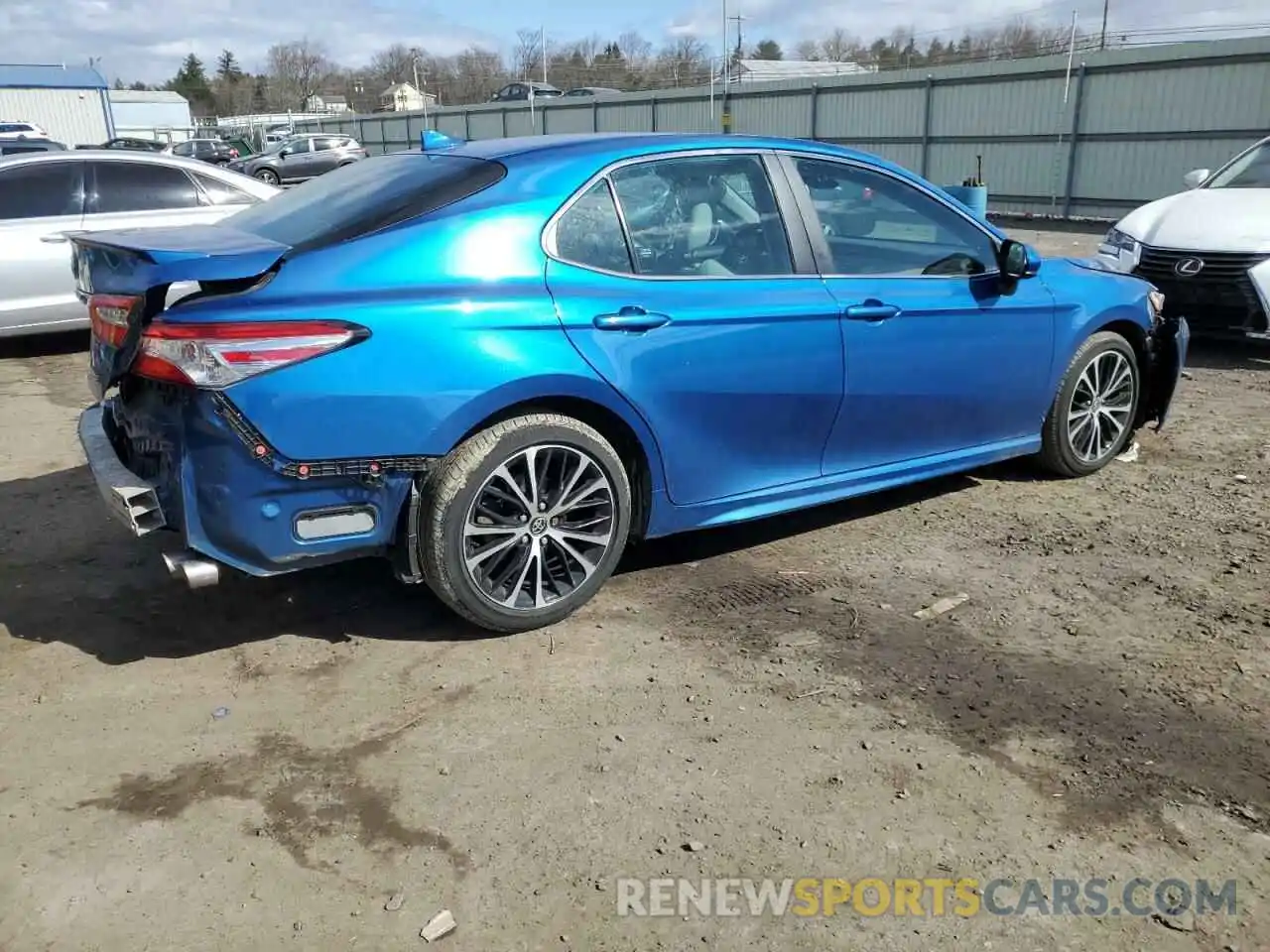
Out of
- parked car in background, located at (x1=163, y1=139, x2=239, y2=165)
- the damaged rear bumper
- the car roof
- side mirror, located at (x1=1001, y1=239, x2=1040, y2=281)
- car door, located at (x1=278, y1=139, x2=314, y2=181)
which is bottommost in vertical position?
the damaged rear bumper

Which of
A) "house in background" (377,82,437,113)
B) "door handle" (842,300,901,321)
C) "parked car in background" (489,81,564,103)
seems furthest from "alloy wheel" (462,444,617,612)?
"house in background" (377,82,437,113)

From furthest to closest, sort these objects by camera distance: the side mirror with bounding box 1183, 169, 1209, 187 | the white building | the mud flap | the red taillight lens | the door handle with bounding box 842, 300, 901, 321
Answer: the white building, the side mirror with bounding box 1183, 169, 1209, 187, the mud flap, the door handle with bounding box 842, 300, 901, 321, the red taillight lens

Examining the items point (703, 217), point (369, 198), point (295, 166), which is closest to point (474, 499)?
point (369, 198)

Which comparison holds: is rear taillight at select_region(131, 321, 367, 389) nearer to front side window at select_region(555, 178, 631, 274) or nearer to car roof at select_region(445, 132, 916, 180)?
front side window at select_region(555, 178, 631, 274)

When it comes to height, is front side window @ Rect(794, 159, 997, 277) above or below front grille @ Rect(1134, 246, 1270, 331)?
above

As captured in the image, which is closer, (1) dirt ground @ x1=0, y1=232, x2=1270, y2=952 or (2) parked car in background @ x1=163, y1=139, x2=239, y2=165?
(1) dirt ground @ x1=0, y1=232, x2=1270, y2=952

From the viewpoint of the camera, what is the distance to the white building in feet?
141

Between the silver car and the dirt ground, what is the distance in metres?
4.13

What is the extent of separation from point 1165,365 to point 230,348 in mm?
4620

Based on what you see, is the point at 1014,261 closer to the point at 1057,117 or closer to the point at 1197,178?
the point at 1197,178

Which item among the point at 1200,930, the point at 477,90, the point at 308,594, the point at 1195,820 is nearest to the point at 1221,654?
the point at 1195,820

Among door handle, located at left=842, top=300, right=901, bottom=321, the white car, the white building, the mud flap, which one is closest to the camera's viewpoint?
door handle, located at left=842, top=300, right=901, bottom=321

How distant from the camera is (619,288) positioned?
371 cm

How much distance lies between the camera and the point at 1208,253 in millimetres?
7680
